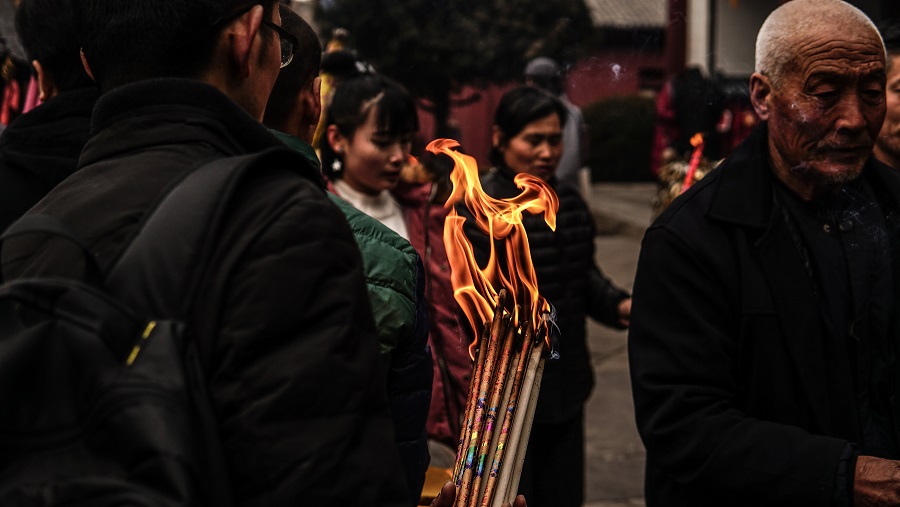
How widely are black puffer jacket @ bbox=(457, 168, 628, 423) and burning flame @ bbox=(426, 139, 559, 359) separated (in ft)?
3.73

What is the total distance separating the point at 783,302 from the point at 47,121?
1992 millimetres

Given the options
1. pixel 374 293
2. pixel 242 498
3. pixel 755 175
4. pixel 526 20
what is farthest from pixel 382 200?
pixel 526 20

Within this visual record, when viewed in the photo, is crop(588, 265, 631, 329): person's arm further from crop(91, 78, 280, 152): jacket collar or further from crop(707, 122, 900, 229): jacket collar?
crop(91, 78, 280, 152): jacket collar

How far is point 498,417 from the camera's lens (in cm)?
208

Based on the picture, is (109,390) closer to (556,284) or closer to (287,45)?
(287,45)

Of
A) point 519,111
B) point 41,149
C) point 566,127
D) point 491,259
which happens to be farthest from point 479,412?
point 566,127

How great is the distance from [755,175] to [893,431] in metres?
0.71

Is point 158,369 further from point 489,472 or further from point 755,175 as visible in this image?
point 755,175

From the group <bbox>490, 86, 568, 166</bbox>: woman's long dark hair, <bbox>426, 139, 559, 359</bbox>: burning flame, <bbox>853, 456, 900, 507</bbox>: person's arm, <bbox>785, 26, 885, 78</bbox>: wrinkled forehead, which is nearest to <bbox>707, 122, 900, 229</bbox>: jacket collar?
<bbox>785, 26, 885, 78</bbox>: wrinkled forehead

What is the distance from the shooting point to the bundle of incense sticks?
Answer: 6.71 feet

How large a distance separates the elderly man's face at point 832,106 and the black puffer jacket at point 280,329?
1.58 metres

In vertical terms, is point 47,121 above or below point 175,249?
below

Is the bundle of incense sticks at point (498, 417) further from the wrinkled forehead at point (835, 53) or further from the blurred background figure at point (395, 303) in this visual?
the wrinkled forehead at point (835, 53)

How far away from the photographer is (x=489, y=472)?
205 centimetres
